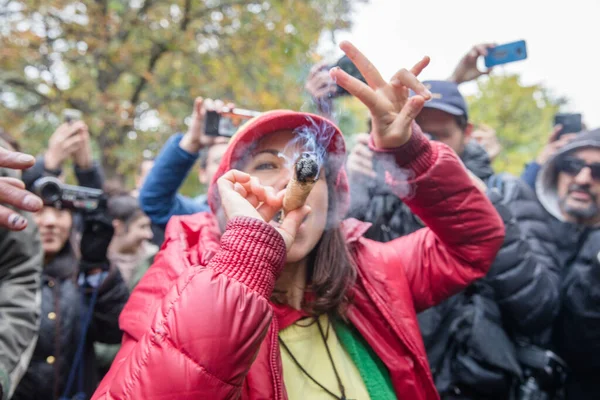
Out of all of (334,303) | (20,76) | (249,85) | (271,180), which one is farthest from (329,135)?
(20,76)

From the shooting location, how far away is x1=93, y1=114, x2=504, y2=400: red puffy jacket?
3.91 feet

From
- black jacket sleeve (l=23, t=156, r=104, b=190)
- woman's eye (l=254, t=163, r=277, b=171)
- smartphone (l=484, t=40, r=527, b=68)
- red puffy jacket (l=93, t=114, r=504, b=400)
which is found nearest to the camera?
red puffy jacket (l=93, t=114, r=504, b=400)

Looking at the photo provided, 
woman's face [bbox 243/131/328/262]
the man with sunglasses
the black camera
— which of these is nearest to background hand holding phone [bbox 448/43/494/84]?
the man with sunglasses

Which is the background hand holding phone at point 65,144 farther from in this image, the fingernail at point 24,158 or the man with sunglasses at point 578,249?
the man with sunglasses at point 578,249

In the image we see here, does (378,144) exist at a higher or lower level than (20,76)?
lower

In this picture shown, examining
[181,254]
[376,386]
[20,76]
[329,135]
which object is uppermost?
[20,76]

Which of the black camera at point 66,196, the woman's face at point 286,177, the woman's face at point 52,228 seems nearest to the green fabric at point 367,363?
the woman's face at point 286,177

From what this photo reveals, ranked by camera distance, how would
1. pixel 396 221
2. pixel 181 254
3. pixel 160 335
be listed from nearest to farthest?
pixel 160 335 → pixel 181 254 → pixel 396 221

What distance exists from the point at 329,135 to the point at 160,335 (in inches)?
39.2

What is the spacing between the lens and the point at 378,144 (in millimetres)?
1740

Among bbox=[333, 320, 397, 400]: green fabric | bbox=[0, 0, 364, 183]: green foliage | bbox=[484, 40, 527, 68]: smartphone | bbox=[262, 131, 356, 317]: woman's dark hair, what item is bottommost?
bbox=[333, 320, 397, 400]: green fabric

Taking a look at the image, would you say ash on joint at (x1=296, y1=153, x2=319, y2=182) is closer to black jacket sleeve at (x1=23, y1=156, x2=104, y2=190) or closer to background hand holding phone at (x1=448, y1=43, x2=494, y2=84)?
background hand holding phone at (x1=448, y1=43, x2=494, y2=84)

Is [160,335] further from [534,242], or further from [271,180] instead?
[534,242]

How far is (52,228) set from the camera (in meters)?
2.69
